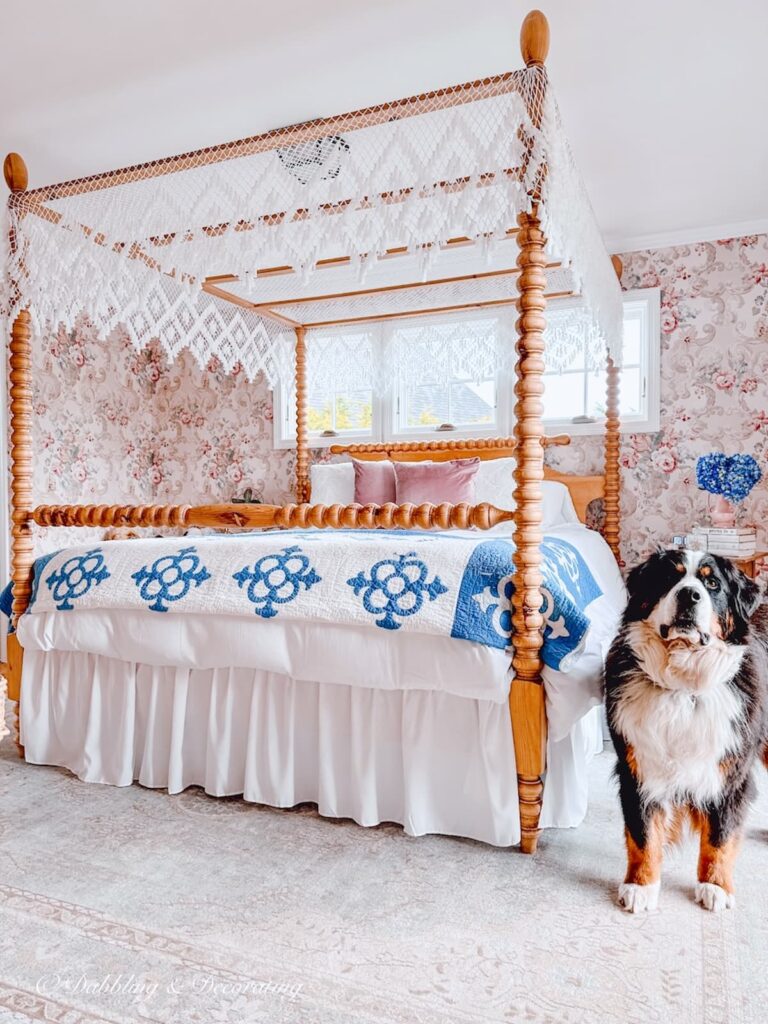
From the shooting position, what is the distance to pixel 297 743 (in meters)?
2.05

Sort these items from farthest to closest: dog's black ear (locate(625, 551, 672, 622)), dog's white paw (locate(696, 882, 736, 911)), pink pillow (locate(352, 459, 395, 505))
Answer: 1. pink pillow (locate(352, 459, 395, 505))
2. dog's black ear (locate(625, 551, 672, 622))
3. dog's white paw (locate(696, 882, 736, 911))

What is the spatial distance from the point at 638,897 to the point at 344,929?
641 millimetres

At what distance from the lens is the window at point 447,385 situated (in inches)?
147

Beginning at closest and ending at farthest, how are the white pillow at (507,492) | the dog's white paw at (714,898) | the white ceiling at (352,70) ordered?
the dog's white paw at (714,898), the white ceiling at (352,70), the white pillow at (507,492)

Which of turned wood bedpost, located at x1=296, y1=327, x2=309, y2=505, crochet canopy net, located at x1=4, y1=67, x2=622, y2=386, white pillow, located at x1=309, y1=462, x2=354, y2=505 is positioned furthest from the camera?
turned wood bedpost, located at x1=296, y1=327, x2=309, y2=505

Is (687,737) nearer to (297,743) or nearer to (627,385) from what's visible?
(297,743)

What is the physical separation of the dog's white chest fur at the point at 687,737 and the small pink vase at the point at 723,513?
6.09 ft

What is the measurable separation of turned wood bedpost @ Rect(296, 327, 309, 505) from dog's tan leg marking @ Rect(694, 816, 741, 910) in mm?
3066

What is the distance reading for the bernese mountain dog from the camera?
59.6 inches

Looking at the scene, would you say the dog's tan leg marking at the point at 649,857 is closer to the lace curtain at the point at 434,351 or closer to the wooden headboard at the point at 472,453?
the wooden headboard at the point at 472,453

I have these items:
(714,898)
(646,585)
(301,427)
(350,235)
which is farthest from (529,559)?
(301,427)

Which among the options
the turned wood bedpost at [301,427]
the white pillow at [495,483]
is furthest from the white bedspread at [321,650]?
the turned wood bedpost at [301,427]

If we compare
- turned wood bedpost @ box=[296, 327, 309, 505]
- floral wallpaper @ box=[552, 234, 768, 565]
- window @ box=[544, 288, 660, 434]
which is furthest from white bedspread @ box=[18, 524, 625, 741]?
turned wood bedpost @ box=[296, 327, 309, 505]

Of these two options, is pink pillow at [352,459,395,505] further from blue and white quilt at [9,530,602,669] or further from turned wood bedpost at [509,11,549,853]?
turned wood bedpost at [509,11,549,853]
